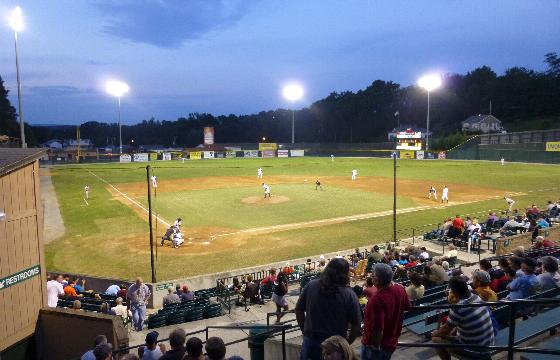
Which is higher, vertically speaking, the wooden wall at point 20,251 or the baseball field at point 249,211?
the wooden wall at point 20,251

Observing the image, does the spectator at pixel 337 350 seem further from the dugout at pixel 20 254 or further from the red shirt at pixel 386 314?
the dugout at pixel 20 254

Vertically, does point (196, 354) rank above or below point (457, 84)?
below

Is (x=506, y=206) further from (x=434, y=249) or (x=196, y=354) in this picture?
(x=196, y=354)

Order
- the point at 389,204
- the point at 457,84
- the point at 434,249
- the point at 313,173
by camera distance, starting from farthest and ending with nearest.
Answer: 1. the point at 457,84
2. the point at 313,173
3. the point at 389,204
4. the point at 434,249

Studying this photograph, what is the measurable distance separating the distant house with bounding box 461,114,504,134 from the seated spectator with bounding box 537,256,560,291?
117634 mm

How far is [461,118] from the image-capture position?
5212 inches

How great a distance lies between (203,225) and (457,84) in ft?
449

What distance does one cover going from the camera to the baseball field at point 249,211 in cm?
2302

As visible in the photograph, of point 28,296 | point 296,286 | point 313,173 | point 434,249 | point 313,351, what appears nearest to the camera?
point 313,351

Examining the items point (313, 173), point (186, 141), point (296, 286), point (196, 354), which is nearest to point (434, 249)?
point (296, 286)

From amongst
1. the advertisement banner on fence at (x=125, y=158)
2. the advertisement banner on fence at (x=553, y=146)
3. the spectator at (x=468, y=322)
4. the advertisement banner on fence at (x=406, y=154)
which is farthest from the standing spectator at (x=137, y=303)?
the advertisement banner on fence at (x=406, y=154)

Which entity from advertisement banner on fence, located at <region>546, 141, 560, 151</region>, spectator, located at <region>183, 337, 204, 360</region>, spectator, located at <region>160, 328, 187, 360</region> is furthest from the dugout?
advertisement banner on fence, located at <region>546, 141, 560, 151</region>

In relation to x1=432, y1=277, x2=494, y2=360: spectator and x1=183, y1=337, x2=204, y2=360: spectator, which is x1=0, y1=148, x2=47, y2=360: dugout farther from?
x1=432, y1=277, x2=494, y2=360: spectator

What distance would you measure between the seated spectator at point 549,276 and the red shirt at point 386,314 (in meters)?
3.85
